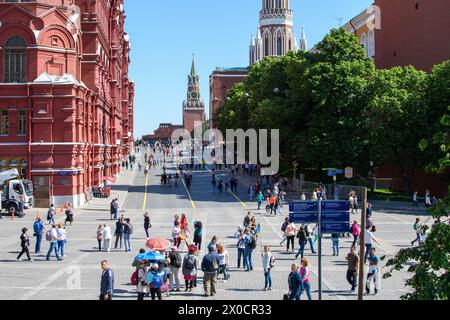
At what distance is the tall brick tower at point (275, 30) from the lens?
167m

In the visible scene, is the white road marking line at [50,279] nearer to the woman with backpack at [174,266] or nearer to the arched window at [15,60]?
the woman with backpack at [174,266]

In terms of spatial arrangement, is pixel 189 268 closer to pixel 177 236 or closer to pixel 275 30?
pixel 177 236

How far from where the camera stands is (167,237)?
109 ft

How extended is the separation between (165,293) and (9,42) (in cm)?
3320

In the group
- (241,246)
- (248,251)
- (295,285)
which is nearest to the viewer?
(295,285)

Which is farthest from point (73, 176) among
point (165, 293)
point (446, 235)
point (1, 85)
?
point (446, 235)

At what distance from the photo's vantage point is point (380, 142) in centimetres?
5172

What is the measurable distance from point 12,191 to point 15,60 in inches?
385

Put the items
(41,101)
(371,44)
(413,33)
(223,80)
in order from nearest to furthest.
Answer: (41,101) → (413,33) → (371,44) → (223,80)

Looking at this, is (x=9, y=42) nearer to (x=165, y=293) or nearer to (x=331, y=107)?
(x=331, y=107)

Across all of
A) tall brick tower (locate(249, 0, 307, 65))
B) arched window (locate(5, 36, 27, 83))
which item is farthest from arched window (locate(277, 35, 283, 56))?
arched window (locate(5, 36, 27, 83))

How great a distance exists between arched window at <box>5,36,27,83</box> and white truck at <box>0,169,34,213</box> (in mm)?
7049

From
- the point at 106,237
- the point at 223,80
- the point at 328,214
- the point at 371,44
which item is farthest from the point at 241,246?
the point at 223,80

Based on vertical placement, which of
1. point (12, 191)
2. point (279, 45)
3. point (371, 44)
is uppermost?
point (279, 45)
